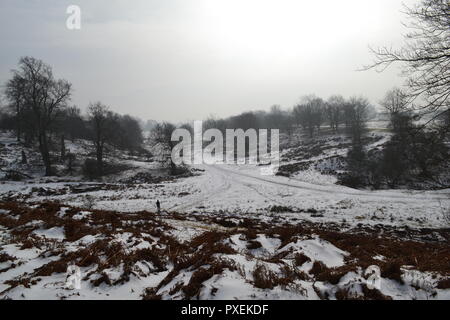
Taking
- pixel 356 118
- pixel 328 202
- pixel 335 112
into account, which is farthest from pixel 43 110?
pixel 335 112

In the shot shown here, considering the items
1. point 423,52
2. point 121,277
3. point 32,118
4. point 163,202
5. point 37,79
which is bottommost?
point 163,202

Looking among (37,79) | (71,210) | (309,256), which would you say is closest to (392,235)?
(309,256)

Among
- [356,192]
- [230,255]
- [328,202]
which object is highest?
[230,255]

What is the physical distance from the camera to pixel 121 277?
4965mm

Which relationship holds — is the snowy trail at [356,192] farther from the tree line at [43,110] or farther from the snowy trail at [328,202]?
the tree line at [43,110]

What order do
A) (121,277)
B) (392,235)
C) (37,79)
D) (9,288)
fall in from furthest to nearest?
(37,79) < (392,235) < (121,277) < (9,288)

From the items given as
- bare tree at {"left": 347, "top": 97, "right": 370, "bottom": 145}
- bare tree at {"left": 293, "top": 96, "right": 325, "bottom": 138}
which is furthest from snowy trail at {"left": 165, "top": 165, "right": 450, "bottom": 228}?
bare tree at {"left": 293, "top": 96, "right": 325, "bottom": 138}

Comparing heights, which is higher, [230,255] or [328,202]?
[230,255]

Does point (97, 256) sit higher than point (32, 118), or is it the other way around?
point (32, 118)

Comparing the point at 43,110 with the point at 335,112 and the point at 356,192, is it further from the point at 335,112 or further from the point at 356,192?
the point at 335,112

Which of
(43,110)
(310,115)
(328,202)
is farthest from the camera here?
(310,115)

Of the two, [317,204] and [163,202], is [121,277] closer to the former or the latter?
[163,202]

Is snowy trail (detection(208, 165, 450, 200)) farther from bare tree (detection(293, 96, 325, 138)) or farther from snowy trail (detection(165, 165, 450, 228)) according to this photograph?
bare tree (detection(293, 96, 325, 138))

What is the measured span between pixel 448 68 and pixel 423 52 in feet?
2.45
